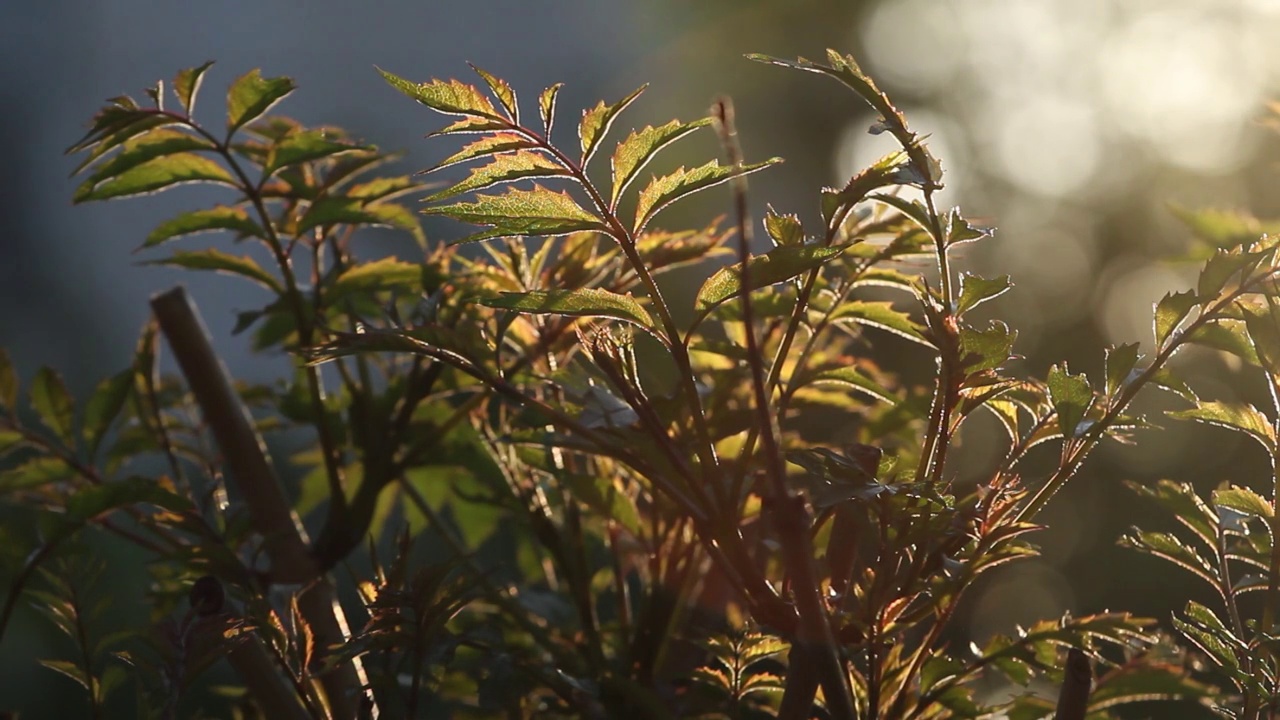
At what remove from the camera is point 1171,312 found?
18.5 inches

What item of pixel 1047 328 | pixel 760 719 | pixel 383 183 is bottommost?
pixel 1047 328

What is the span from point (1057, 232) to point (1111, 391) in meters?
6.38

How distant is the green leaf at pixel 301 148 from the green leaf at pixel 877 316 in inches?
11.0

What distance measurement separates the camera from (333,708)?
0.58 meters

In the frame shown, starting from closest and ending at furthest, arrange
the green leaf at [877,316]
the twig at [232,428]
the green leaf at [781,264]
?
the green leaf at [781,264] → the green leaf at [877,316] → the twig at [232,428]

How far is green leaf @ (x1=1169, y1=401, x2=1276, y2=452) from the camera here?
490 millimetres

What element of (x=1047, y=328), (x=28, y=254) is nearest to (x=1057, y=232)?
(x=1047, y=328)

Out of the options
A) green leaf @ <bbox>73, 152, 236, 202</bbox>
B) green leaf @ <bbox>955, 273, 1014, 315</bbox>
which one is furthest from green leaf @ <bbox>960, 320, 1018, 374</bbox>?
green leaf @ <bbox>73, 152, 236, 202</bbox>

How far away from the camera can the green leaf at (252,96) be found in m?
0.62

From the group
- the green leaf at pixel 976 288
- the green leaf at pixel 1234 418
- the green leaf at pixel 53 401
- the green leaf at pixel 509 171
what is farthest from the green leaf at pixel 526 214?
the green leaf at pixel 53 401

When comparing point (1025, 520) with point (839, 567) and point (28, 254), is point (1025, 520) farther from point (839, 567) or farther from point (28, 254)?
point (28, 254)

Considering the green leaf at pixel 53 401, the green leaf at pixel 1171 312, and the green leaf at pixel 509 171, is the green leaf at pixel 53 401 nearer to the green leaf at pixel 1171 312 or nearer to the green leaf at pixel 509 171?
the green leaf at pixel 509 171

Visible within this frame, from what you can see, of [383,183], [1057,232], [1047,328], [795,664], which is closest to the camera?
[795,664]

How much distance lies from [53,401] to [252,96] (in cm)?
25
